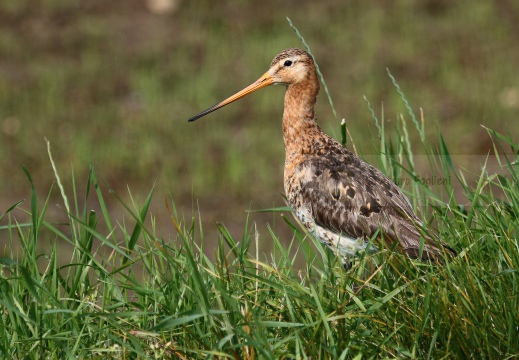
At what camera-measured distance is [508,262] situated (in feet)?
13.2

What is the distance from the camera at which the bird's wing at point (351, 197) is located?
5316 millimetres

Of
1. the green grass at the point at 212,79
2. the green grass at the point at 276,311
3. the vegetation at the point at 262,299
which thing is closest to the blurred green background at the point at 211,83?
the green grass at the point at 212,79

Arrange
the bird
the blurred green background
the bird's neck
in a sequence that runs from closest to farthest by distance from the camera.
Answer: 1. the bird
2. the bird's neck
3. the blurred green background

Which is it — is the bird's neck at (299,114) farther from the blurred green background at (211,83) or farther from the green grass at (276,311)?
the blurred green background at (211,83)

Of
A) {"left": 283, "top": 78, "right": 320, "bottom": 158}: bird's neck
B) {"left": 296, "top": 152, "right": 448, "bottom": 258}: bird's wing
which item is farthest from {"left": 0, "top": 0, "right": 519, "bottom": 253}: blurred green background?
{"left": 296, "top": 152, "right": 448, "bottom": 258}: bird's wing

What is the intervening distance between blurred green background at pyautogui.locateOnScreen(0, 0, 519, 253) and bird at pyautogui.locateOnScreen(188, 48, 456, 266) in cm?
323

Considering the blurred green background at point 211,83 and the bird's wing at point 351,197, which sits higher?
the bird's wing at point 351,197

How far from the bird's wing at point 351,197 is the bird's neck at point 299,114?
239mm

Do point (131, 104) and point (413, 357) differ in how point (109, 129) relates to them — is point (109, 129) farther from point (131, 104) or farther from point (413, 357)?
point (413, 357)

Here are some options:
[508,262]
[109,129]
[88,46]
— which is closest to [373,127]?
[109,129]

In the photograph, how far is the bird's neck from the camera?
235 inches

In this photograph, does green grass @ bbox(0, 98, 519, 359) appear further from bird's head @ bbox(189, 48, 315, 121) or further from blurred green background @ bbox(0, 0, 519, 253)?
blurred green background @ bbox(0, 0, 519, 253)

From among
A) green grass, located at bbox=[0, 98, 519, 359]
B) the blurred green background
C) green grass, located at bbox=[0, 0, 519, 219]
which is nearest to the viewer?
green grass, located at bbox=[0, 98, 519, 359]

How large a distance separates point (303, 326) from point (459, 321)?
0.56 metres
